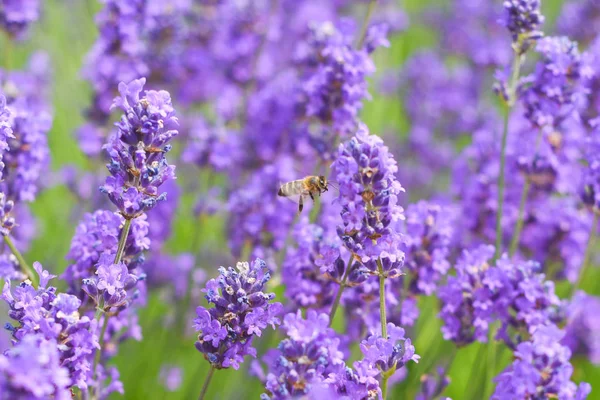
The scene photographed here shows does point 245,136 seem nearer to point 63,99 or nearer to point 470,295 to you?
point 470,295

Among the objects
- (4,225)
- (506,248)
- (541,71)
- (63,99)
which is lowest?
(4,225)

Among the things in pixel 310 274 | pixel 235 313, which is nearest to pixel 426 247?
pixel 310 274

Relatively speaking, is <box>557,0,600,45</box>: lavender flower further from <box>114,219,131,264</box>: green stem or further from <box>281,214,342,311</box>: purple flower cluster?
<box>114,219,131,264</box>: green stem

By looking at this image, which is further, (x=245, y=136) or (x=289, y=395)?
(x=245, y=136)

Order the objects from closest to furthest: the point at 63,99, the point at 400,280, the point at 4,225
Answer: the point at 4,225, the point at 400,280, the point at 63,99

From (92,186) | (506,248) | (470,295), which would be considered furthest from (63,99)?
(470,295)

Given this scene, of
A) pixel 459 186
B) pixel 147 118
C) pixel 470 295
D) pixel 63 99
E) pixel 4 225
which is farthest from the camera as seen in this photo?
pixel 63 99

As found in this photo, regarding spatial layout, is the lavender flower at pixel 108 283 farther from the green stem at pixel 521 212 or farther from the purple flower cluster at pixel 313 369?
the green stem at pixel 521 212

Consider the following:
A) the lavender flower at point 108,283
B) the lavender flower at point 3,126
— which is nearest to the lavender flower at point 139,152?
the lavender flower at point 108,283

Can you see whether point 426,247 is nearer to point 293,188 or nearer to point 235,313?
point 293,188
